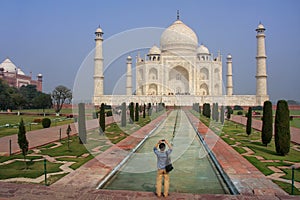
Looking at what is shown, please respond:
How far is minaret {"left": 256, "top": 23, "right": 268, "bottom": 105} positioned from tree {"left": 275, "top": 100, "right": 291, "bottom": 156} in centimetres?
2345

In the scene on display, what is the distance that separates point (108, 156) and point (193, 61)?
28.8 meters

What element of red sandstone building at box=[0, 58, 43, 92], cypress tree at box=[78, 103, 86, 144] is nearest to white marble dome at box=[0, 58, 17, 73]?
red sandstone building at box=[0, 58, 43, 92]

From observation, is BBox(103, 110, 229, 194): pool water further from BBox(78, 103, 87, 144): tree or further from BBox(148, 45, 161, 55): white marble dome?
BBox(148, 45, 161, 55): white marble dome

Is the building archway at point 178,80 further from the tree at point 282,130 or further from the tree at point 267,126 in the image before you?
the tree at point 282,130

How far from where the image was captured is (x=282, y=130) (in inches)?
250

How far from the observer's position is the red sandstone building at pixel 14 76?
42219 millimetres

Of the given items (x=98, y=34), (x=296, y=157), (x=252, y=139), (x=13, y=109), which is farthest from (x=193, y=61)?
(x=296, y=157)

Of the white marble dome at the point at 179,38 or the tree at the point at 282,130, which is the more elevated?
the white marble dome at the point at 179,38

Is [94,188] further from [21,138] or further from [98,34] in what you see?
[98,34]

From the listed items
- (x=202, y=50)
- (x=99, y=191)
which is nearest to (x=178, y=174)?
(x=99, y=191)

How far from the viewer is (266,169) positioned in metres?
4.93

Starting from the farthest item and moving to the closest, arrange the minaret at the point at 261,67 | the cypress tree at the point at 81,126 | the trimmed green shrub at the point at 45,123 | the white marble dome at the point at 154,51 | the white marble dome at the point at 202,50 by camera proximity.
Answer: the white marble dome at the point at 202,50
the white marble dome at the point at 154,51
the minaret at the point at 261,67
the trimmed green shrub at the point at 45,123
the cypress tree at the point at 81,126

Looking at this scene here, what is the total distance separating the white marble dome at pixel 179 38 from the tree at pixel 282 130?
2806 centimetres

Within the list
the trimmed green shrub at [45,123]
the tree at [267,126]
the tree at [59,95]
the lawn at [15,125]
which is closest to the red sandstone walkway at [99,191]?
the tree at [267,126]
